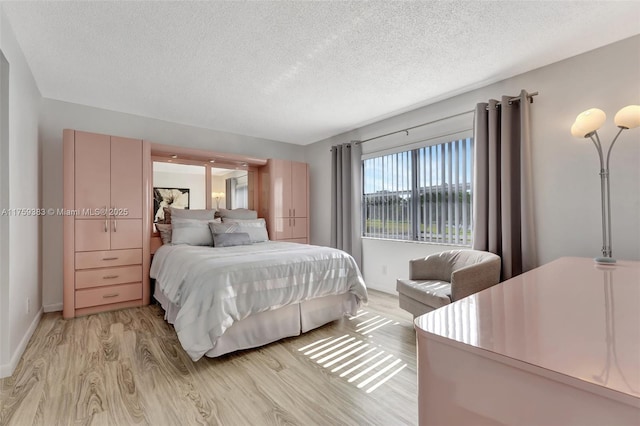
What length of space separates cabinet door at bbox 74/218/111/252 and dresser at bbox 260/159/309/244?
7.06 ft

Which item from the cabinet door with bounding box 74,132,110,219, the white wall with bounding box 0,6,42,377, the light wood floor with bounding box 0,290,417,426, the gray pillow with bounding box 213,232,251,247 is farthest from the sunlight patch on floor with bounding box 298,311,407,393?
the cabinet door with bounding box 74,132,110,219

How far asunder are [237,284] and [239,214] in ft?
7.36

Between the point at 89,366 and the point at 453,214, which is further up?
the point at 453,214

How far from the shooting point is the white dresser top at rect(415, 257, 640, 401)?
52 centimetres

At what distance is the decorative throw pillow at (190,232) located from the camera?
3631mm

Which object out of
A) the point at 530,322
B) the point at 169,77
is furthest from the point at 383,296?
the point at 169,77

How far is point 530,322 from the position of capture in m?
0.76

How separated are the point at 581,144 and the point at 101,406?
158 inches

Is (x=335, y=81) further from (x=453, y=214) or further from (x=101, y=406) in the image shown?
(x=101, y=406)

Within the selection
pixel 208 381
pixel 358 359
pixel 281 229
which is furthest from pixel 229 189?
pixel 358 359

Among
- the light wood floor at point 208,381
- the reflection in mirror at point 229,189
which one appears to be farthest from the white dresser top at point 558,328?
the reflection in mirror at point 229,189

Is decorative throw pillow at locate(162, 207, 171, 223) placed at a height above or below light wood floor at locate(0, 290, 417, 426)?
above

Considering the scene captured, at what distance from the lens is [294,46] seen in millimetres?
2338

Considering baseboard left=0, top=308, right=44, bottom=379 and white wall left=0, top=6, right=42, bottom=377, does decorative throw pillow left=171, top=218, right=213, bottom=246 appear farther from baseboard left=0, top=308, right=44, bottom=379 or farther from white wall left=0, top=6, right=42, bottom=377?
baseboard left=0, top=308, right=44, bottom=379
